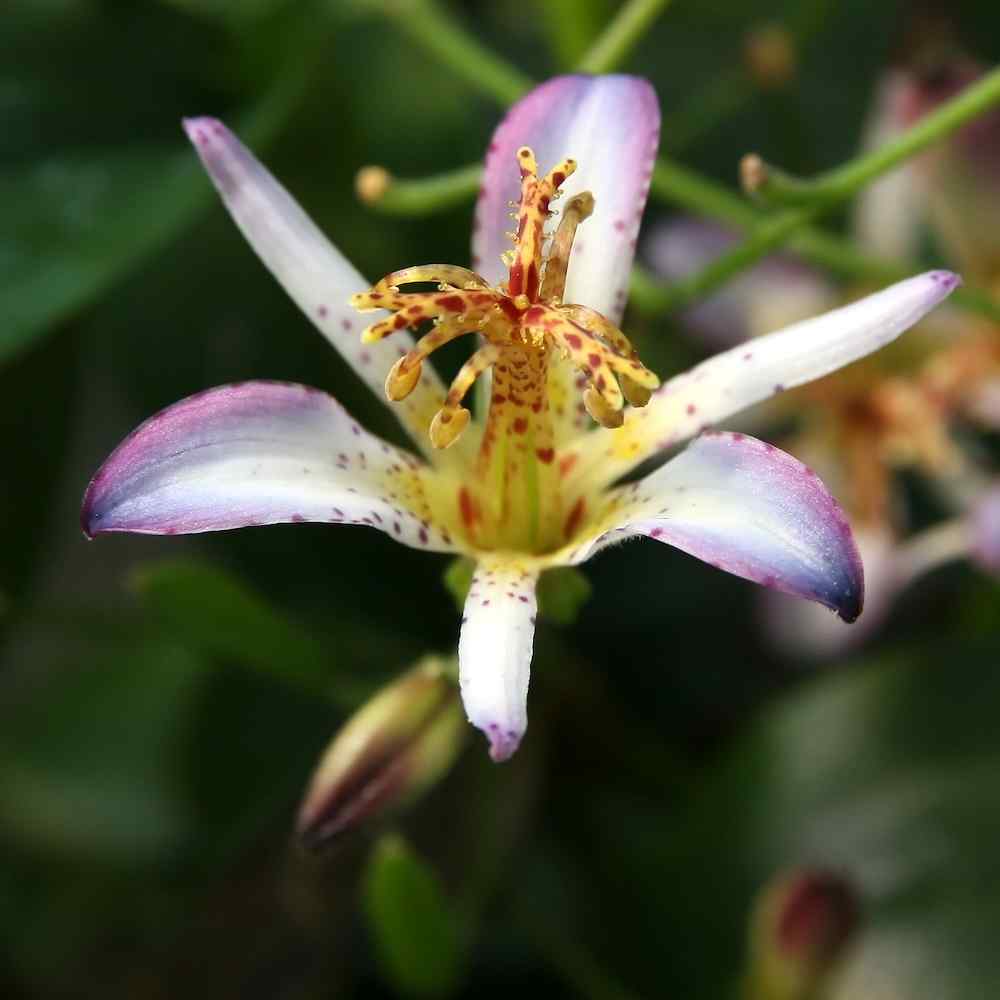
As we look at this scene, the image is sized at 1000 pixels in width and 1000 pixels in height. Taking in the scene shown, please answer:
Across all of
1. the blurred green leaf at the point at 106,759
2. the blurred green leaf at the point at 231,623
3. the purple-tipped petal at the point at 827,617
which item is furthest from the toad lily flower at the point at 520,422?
the blurred green leaf at the point at 106,759

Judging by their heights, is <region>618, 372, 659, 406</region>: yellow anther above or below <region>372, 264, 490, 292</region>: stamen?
below

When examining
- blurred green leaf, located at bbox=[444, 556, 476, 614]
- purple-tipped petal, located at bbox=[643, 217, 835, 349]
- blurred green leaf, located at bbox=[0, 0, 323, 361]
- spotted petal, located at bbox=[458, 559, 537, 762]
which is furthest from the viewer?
purple-tipped petal, located at bbox=[643, 217, 835, 349]

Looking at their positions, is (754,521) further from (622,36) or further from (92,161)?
(92,161)

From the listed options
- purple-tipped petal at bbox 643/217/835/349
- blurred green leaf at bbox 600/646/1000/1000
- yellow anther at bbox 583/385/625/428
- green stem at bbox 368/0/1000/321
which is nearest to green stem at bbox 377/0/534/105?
green stem at bbox 368/0/1000/321

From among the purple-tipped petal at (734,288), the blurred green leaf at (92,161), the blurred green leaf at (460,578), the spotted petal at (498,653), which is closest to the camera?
the spotted petal at (498,653)

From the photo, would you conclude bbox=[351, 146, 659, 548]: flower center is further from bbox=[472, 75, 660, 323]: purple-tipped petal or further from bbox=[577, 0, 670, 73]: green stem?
bbox=[577, 0, 670, 73]: green stem

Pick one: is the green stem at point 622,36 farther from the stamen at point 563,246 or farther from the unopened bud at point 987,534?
the unopened bud at point 987,534
